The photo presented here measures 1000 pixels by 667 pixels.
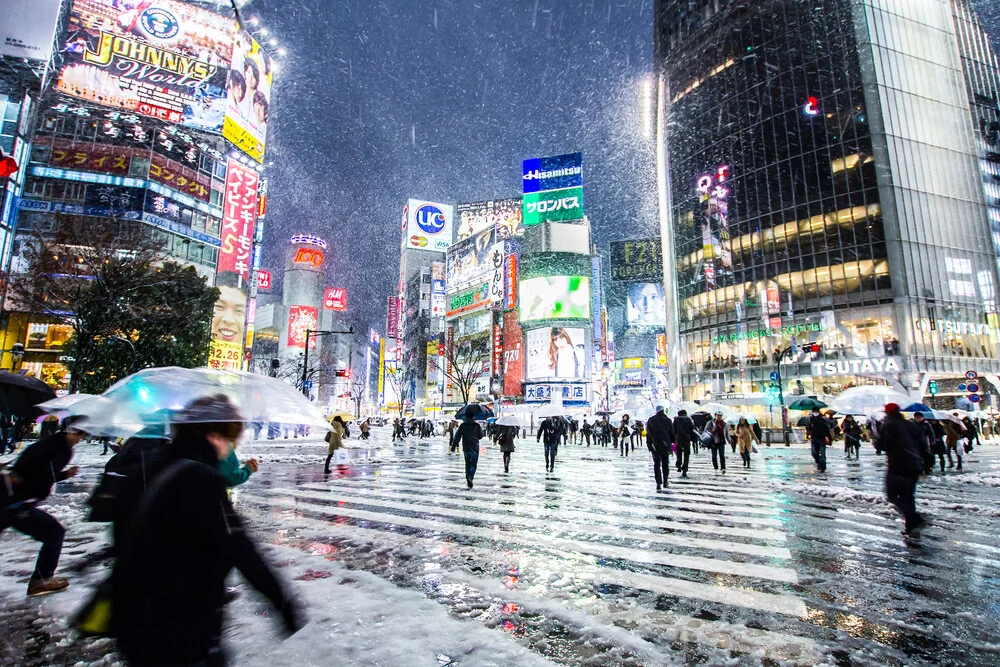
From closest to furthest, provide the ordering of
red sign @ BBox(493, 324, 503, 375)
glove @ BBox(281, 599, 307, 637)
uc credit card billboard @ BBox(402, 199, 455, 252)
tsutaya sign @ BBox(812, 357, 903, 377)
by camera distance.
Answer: glove @ BBox(281, 599, 307, 637) < tsutaya sign @ BBox(812, 357, 903, 377) < red sign @ BBox(493, 324, 503, 375) < uc credit card billboard @ BBox(402, 199, 455, 252)

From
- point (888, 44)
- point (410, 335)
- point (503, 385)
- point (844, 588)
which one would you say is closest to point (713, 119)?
point (888, 44)

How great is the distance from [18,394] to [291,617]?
5.60 meters

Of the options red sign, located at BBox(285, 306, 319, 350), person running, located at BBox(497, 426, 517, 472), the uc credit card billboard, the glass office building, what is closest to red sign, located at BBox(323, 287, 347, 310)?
red sign, located at BBox(285, 306, 319, 350)

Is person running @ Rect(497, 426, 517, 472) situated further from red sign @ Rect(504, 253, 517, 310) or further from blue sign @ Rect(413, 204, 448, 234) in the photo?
blue sign @ Rect(413, 204, 448, 234)

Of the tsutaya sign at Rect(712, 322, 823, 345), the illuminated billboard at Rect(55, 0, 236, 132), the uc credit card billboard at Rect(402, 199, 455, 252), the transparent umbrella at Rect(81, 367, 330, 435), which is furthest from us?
Answer: the uc credit card billboard at Rect(402, 199, 455, 252)

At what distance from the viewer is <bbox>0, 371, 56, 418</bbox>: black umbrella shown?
18.0 feet

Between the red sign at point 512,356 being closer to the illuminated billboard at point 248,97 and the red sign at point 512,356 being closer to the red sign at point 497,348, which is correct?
the red sign at point 497,348

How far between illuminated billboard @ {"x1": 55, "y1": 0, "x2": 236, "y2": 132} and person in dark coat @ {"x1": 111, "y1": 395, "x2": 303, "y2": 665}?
52.6m

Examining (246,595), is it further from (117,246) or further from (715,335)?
(715,335)

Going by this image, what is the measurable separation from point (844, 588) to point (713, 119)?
Result: 234 feet

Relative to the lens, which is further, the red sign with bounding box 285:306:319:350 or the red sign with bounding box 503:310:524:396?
the red sign with bounding box 285:306:319:350

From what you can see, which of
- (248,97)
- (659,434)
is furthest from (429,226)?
(659,434)

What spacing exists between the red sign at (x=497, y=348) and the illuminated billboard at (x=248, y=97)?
1231 inches

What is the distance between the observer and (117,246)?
2153 centimetres
